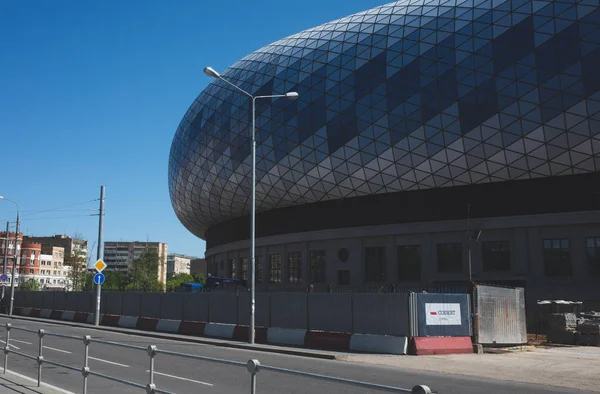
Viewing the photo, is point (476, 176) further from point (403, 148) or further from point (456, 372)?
point (456, 372)

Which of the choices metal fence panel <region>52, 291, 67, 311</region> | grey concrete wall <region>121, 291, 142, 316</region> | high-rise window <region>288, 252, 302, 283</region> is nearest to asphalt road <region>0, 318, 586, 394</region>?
grey concrete wall <region>121, 291, 142, 316</region>

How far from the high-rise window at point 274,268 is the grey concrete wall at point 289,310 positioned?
98.0ft

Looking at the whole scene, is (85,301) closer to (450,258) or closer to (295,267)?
(295,267)

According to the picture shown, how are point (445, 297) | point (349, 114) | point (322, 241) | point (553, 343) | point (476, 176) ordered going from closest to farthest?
point (445, 297), point (553, 343), point (476, 176), point (349, 114), point (322, 241)

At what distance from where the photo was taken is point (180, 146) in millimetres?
65062

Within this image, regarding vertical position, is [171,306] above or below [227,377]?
above

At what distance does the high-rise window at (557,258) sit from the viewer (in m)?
39.6

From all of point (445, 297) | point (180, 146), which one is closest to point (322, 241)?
point (180, 146)

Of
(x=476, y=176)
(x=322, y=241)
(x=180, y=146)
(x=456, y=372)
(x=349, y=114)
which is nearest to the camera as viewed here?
(x=456, y=372)

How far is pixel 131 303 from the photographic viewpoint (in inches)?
1391

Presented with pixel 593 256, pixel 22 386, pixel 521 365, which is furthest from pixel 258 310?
pixel 593 256

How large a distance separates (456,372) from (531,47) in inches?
1210

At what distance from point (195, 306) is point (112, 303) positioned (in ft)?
33.2

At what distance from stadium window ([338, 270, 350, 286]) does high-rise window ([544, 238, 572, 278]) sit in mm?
15851
